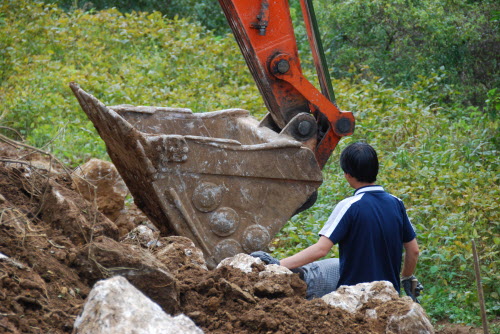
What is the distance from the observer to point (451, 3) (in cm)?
948

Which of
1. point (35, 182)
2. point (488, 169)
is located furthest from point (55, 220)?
point (488, 169)

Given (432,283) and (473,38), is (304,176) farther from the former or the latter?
(473,38)

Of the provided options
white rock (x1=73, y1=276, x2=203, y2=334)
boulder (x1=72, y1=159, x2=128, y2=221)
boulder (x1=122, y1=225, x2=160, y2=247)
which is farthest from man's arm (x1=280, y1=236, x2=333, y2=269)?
boulder (x1=72, y1=159, x2=128, y2=221)

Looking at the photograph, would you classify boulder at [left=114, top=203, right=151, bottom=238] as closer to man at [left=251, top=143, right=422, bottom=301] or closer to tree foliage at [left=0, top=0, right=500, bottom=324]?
tree foliage at [left=0, top=0, right=500, bottom=324]

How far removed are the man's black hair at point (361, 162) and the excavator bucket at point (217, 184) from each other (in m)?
1.10

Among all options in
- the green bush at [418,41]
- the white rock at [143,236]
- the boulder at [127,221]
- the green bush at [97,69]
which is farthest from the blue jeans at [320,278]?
the green bush at [418,41]

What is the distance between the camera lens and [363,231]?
3.37 meters

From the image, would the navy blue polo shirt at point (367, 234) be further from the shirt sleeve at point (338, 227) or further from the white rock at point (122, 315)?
the white rock at point (122, 315)

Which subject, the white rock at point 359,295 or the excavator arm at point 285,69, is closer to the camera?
the white rock at point 359,295

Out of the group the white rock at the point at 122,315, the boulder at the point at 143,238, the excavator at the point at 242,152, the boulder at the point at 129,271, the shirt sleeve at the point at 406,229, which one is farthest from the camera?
the excavator at the point at 242,152

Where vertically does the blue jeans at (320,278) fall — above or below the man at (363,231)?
below

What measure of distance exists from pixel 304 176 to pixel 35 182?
71.2 inches

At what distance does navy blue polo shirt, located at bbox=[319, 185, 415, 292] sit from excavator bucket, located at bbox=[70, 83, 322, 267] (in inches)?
43.7

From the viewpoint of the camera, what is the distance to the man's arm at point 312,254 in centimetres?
334
